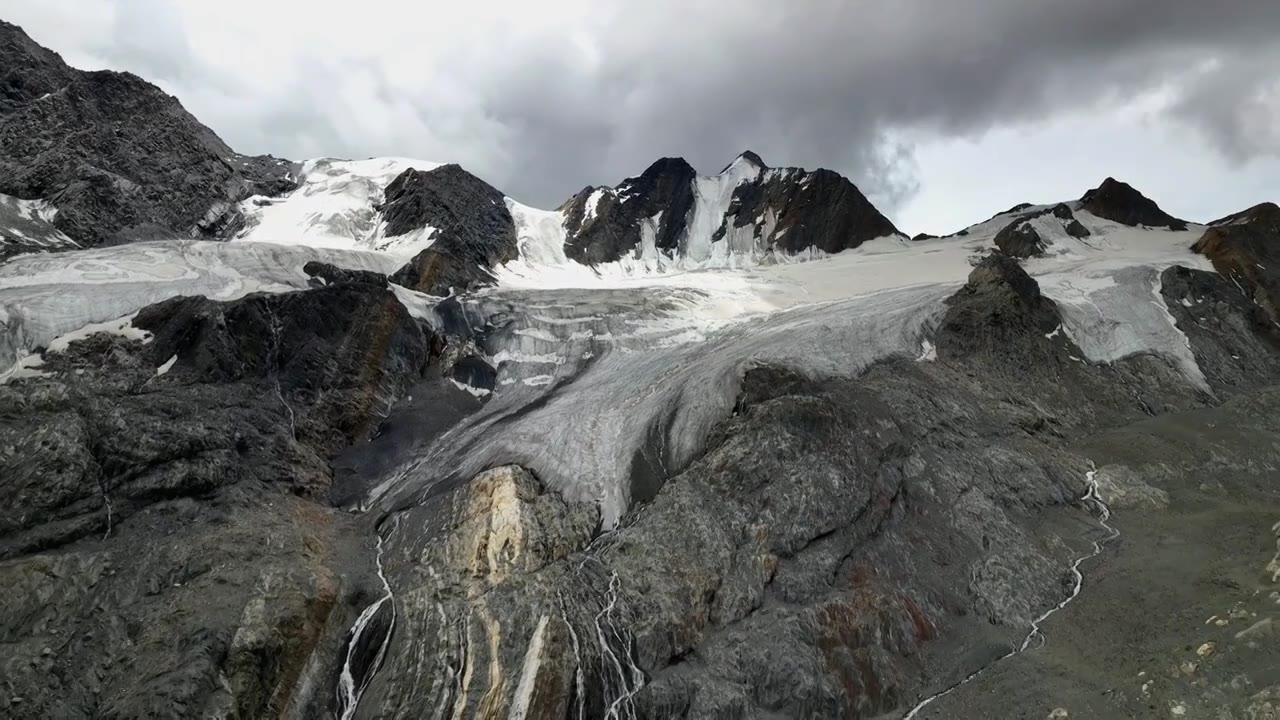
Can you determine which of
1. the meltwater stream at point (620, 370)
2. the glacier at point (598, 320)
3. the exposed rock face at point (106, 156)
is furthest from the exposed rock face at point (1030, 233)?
the exposed rock face at point (106, 156)

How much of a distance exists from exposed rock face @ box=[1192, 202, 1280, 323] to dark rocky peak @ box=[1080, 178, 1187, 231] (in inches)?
608

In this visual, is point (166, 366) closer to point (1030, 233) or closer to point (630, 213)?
point (630, 213)

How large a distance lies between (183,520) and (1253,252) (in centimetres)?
5766

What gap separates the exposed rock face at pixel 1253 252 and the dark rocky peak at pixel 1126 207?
50.7ft

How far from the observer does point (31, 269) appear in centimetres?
2522

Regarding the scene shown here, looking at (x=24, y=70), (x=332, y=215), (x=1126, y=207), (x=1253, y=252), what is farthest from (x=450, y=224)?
(x=1126, y=207)

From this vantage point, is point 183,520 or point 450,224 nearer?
point 183,520

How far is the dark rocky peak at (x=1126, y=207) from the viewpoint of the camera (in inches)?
2581

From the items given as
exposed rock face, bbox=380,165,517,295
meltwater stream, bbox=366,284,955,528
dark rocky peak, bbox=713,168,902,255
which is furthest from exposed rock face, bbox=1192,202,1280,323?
exposed rock face, bbox=380,165,517,295

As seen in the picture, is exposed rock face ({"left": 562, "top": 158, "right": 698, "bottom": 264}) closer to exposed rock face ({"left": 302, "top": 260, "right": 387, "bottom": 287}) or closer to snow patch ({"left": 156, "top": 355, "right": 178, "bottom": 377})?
exposed rock face ({"left": 302, "top": 260, "right": 387, "bottom": 287})

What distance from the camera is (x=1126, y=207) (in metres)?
66.8

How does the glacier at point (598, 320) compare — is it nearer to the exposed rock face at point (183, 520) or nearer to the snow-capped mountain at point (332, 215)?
the snow-capped mountain at point (332, 215)

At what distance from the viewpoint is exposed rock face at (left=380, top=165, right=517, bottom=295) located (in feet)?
124

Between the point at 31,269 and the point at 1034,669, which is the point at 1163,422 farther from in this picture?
the point at 31,269
